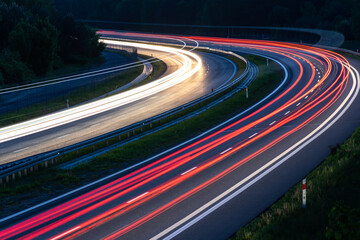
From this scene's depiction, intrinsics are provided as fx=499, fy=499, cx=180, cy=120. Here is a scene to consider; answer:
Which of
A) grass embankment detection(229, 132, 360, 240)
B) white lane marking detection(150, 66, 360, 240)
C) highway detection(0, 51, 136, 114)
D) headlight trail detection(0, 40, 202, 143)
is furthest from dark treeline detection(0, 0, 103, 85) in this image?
grass embankment detection(229, 132, 360, 240)

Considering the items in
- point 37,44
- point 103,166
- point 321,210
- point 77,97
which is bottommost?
point 77,97

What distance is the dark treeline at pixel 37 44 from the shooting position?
54.0 m

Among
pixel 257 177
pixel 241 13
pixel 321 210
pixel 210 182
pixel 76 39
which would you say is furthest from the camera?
pixel 241 13

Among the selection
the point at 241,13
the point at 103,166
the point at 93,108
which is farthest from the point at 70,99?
the point at 241,13

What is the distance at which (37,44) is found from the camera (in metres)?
60.6

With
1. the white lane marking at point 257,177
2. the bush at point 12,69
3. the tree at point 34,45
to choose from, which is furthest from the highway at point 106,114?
the tree at point 34,45

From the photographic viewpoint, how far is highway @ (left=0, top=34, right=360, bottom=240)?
16641 millimetres

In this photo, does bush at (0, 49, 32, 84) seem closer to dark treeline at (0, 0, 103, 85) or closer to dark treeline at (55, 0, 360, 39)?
dark treeline at (0, 0, 103, 85)

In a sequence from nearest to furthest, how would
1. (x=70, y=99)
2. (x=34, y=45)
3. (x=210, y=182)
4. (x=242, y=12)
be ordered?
1. (x=210, y=182)
2. (x=70, y=99)
3. (x=34, y=45)
4. (x=242, y=12)

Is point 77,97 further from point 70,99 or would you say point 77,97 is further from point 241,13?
point 241,13

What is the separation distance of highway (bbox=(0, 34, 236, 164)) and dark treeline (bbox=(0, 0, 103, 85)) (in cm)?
1476

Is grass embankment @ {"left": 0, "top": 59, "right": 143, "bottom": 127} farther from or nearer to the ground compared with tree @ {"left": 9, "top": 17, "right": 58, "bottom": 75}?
nearer to the ground

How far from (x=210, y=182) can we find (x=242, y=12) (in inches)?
4506

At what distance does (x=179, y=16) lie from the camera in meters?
146
